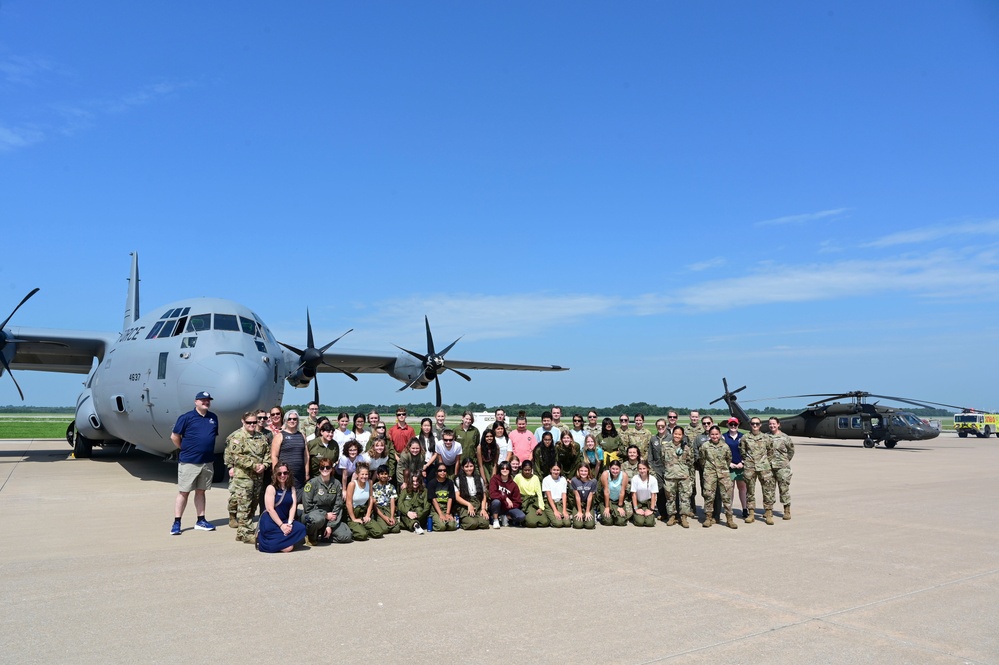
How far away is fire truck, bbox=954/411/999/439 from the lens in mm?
48594

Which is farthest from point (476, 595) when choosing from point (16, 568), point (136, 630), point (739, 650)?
point (16, 568)

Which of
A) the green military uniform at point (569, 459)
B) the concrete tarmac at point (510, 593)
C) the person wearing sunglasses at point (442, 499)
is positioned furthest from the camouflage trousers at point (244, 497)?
the green military uniform at point (569, 459)

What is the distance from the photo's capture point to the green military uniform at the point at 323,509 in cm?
822

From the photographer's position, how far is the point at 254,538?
8258mm

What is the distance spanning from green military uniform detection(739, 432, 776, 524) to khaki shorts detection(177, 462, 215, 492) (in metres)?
7.65

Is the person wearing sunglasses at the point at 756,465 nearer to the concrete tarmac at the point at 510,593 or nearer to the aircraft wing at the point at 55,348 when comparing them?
the concrete tarmac at the point at 510,593

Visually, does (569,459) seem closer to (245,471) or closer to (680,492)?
(680,492)

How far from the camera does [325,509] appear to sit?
28.2 ft

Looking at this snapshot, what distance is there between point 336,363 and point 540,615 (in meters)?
20.5

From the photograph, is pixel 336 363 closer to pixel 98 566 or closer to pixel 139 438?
pixel 139 438

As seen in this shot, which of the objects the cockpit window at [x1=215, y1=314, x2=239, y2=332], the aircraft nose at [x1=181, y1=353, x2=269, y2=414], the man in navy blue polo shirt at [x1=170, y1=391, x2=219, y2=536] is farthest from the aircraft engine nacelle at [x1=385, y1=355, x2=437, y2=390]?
the man in navy blue polo shirt at [x1=170, y1=391, x2=219, y2=536]

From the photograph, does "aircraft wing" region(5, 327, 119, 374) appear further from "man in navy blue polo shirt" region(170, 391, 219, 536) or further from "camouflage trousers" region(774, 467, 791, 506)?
"camouflage trousers" region(774, 467, 791, 506)

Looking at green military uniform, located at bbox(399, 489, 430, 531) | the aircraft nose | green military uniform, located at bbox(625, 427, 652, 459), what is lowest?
green military uniform, located at bbox(399, 489, 430, 531)

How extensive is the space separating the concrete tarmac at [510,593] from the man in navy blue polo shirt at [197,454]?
40 cm
